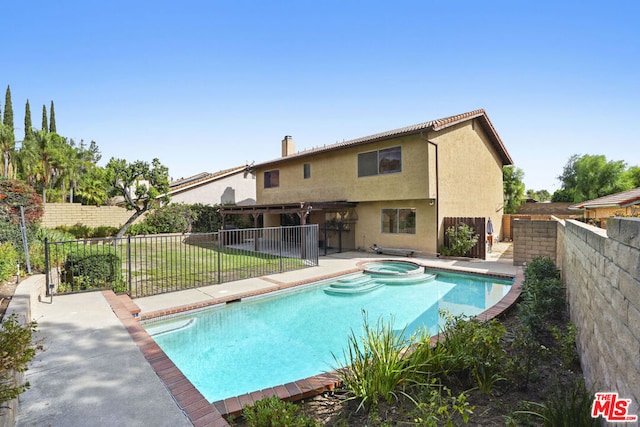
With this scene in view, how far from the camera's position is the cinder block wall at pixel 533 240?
11438 millimetres

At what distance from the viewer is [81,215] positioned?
21531mm

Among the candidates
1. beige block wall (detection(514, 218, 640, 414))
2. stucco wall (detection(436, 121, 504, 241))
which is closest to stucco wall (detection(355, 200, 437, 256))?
stucco wall (detection(436, 121, 504, 241))

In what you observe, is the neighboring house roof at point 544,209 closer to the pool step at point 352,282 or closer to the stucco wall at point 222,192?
the pool step at point 352,282

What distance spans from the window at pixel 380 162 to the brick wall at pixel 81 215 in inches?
726

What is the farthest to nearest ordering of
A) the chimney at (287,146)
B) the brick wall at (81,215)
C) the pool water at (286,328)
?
1. the chimney at (287,146)
2. the brick wall at (81,215)
3. the pool water at (286,328)

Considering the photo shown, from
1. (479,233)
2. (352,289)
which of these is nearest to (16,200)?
(352,289)

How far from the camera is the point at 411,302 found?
9125 mm

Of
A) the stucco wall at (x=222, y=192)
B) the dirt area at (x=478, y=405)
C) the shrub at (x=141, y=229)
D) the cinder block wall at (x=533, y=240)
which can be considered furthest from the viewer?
the stucco wall at (x=222, y=192)

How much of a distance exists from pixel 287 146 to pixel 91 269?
18.8 metres

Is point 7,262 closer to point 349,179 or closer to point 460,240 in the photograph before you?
point 349,179

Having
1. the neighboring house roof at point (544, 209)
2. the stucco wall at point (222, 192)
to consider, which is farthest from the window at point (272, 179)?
the neighboring house roof at point (544, 209)

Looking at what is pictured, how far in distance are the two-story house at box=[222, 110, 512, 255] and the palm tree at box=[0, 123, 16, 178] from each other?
25.7m

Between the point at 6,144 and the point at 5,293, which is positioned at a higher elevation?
the point at 6,144

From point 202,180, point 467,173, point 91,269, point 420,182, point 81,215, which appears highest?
point 202,180
